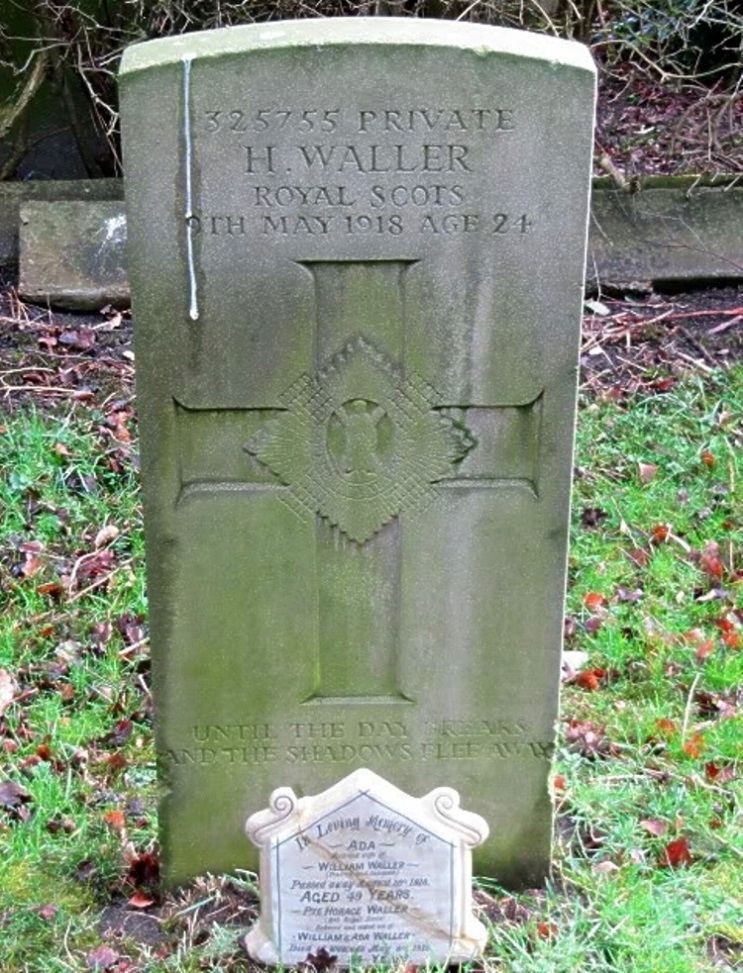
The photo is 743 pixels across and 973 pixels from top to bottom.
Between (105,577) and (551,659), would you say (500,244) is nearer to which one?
(551,659)

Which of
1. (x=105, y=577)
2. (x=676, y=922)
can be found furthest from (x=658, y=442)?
(x=676, y=922)

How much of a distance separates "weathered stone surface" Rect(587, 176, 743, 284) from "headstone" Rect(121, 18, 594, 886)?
148 inches

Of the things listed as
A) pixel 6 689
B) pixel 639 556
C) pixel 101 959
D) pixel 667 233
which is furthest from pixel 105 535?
pixel 667 233

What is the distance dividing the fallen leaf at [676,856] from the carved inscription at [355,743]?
0.48m

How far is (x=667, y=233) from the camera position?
6.58m

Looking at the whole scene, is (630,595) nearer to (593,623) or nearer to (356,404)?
(593,623)

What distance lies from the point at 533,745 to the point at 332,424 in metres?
0.94

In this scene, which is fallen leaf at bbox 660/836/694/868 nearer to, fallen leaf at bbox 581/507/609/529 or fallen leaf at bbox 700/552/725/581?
fallen leaf at bbox 700/552/725/581

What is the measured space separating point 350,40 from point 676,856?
2.13m

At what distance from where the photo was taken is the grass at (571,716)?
3.09 m

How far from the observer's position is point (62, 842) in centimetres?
345

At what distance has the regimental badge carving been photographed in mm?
2822

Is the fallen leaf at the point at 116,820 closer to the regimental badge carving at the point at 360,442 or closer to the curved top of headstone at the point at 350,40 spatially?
the regimental badge carving at the point at 360,442

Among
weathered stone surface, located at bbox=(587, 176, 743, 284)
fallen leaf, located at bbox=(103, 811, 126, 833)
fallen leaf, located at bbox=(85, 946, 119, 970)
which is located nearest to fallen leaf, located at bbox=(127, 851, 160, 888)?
fallen leaf, located at bbox=(103, 811, 126, 833)
